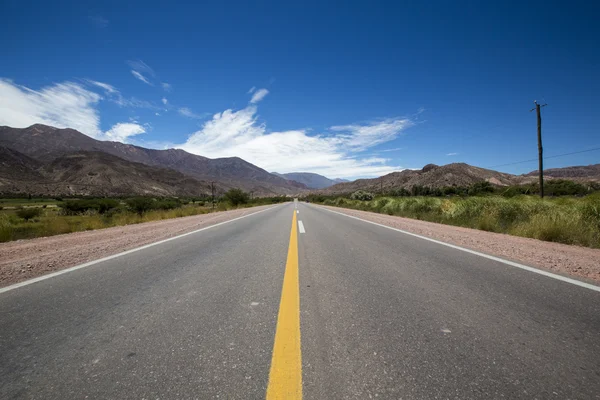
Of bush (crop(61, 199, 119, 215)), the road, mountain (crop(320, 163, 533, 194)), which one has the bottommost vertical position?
the road

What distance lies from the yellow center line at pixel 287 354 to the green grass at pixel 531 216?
819 centimetres

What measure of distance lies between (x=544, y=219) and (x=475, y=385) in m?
9.44

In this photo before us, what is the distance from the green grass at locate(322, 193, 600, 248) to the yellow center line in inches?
323

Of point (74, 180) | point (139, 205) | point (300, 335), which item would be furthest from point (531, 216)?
point (74, 180)

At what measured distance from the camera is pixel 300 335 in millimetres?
2080

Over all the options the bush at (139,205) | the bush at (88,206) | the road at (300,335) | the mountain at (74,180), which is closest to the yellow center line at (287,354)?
the road at (300,335)

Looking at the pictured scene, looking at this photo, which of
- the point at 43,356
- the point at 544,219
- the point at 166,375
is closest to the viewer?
the point at 166,375

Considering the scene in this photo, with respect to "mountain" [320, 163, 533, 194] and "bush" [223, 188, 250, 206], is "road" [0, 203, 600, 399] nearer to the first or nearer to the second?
"bush" [223, 188, 250, 206]

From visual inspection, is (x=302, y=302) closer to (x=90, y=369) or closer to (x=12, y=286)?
A: (x=90, y=369)

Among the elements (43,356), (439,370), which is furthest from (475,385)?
(43,356)

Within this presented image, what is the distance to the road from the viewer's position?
1.54m

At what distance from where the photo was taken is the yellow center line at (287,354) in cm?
147

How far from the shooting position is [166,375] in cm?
164

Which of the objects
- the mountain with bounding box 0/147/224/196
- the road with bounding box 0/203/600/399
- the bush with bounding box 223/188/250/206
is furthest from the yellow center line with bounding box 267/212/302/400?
the mountain with bounding box 0/147/224/196
